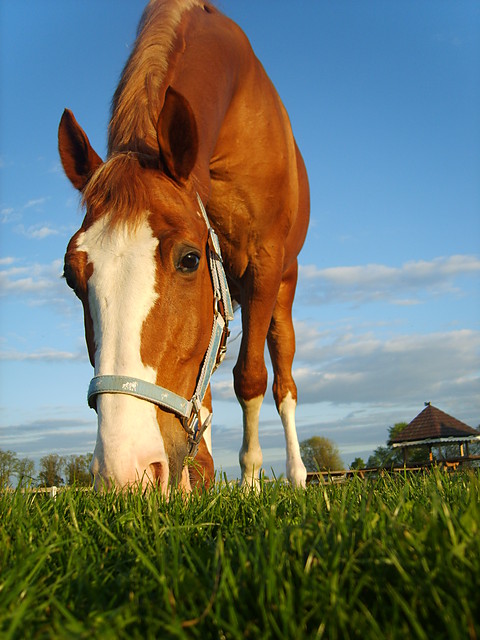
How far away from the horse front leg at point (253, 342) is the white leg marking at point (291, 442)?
0.49 metres

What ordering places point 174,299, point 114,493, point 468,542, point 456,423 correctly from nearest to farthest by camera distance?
1. point 468,542
2. point 114,493
3. point 174,299
4. point 456,423

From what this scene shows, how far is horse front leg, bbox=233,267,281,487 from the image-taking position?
15.4 ft

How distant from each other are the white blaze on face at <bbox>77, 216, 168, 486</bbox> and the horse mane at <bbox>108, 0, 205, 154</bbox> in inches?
31.3

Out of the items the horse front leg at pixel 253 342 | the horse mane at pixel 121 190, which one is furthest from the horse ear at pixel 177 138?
the horse front leg at pixel 253 342

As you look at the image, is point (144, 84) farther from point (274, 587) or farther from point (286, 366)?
point (274, 587)

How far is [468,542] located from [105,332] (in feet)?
5.88

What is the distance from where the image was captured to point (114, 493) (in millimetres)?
→ 2074

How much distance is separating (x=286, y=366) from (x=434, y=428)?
1867cm

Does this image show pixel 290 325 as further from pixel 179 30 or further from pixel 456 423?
pixel 456 423

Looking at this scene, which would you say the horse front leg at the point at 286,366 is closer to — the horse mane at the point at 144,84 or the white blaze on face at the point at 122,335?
the horse mane at the point at 144,84

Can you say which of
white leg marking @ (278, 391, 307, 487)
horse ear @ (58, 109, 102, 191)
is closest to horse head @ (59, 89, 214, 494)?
horse ear @ (58, 109, 102, 191)

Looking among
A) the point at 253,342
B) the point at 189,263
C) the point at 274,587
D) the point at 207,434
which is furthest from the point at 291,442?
the point at 274,587

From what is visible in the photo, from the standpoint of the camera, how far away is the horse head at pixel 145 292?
7.61 ft

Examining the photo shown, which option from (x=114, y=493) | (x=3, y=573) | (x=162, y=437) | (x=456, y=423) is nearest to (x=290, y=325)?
(x=162, y=437)
